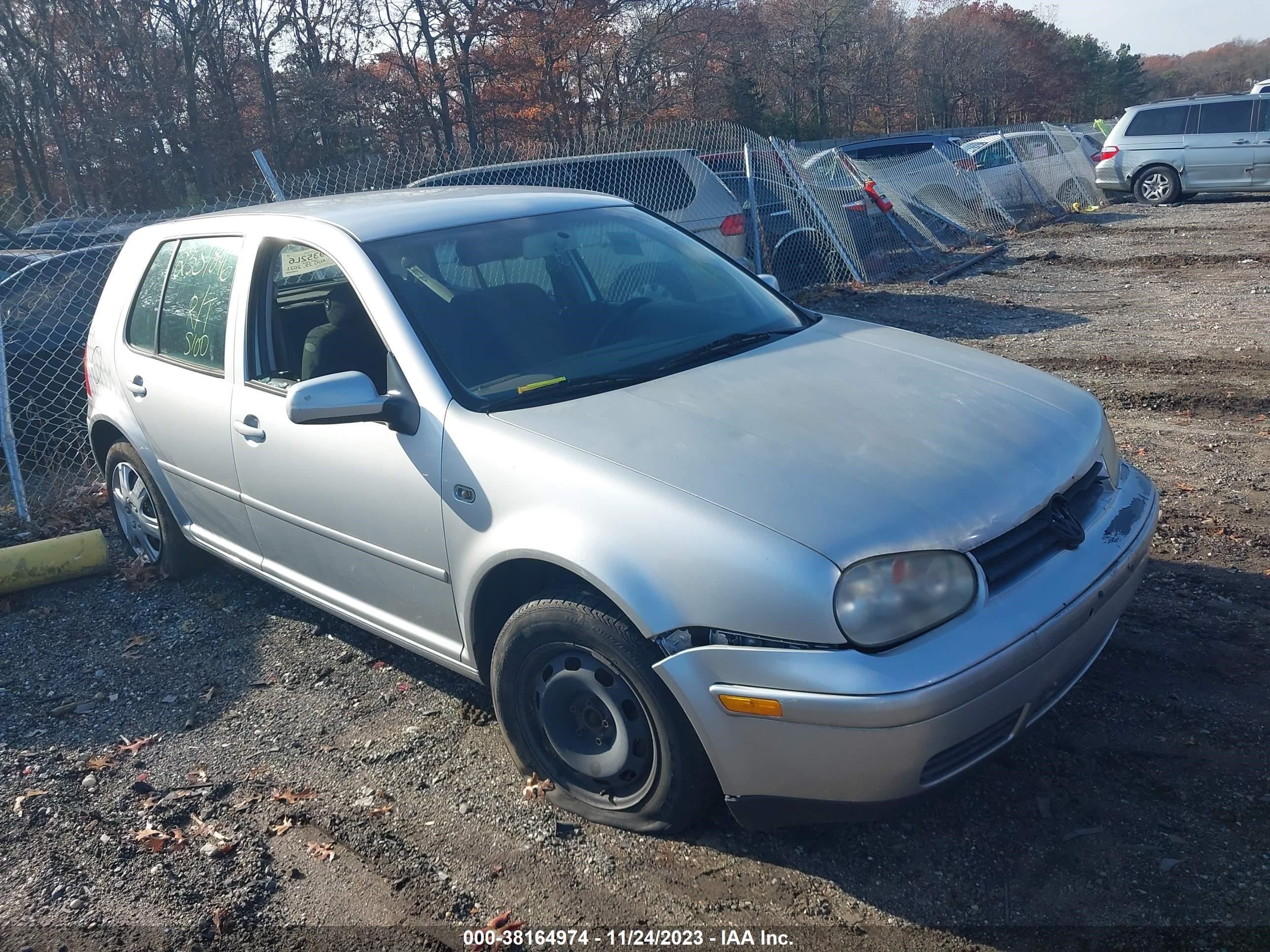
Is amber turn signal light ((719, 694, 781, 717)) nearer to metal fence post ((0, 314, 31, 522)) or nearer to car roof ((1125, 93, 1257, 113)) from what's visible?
metal fence post ((0, 314, 31, 522))

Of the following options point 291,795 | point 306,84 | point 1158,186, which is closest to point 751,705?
point 291,795

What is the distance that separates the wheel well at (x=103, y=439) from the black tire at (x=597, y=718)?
9.91 feet

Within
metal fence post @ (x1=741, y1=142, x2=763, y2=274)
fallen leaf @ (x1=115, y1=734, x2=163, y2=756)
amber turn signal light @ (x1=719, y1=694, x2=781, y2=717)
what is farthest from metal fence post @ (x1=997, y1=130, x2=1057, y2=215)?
amber turn signal light @ (x1=719, y1=694, x2=781, y2=717)

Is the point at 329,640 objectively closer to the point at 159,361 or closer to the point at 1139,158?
the point at 159,361

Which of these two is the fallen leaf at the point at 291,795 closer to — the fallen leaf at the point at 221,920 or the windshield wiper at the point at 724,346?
the fallen leaf at the point at 221,920

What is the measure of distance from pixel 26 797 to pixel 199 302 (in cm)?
204

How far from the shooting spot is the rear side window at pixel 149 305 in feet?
15.5

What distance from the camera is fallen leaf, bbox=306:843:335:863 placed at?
10.3ft

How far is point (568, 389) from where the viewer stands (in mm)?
3307

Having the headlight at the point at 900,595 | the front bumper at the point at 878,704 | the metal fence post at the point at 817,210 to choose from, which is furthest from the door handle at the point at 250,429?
the metal fence post at the point at 817,210

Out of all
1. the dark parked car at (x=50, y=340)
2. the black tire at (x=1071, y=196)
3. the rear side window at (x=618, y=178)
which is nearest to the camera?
the dark parked car at (x=50, y=340)

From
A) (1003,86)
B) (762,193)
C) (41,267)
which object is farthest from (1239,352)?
(1003,86)

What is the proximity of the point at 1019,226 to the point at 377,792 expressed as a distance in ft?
52.0

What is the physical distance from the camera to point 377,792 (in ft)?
11.3
